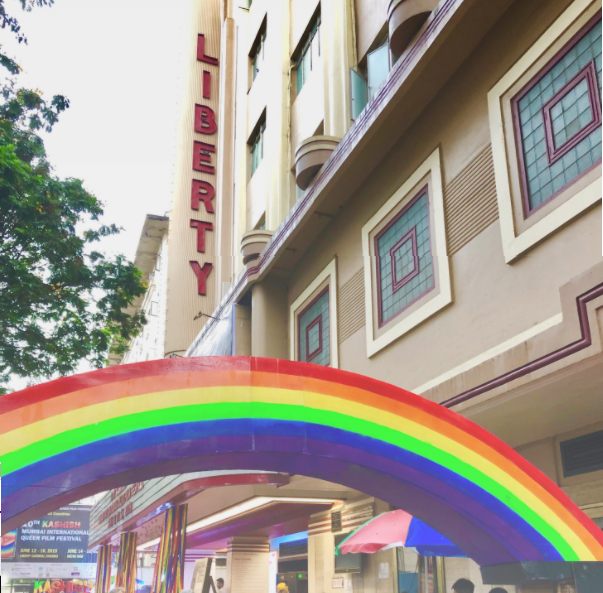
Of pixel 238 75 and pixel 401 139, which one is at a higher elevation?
pixel 238 75

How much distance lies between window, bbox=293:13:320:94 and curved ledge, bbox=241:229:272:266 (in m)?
3.75

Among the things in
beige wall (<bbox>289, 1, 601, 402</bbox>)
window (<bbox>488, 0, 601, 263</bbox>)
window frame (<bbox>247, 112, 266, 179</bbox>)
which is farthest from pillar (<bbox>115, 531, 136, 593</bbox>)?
window (<bbox>488, 0, 601, 263</bbox>)

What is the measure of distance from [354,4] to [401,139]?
4.69 meters

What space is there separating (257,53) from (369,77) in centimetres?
848

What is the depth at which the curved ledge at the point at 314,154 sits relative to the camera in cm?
1128

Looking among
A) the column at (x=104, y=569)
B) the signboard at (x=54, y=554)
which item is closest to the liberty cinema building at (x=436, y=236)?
the column at (x=104, y=569)

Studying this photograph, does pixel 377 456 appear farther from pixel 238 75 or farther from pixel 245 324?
pixel 238 75

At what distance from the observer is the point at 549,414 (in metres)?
7.09

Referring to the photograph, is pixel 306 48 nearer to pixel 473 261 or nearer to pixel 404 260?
pixel 404 260

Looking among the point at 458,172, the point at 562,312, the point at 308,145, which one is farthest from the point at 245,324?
the point at 562,312

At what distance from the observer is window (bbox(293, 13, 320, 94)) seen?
1484 cm

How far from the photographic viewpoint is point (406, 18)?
28.0ft

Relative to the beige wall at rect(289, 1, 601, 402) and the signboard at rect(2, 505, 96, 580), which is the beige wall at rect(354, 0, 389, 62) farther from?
the signboard at rect(2, 505, 96, 580)

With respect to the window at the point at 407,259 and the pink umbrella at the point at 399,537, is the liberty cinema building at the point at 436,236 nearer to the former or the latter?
the window at the point at 407,259
